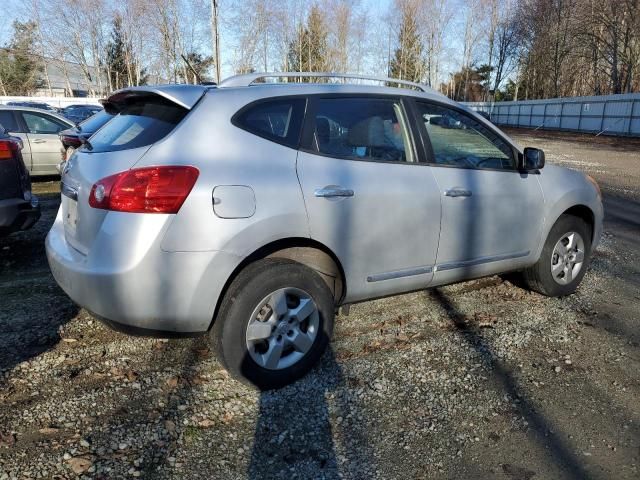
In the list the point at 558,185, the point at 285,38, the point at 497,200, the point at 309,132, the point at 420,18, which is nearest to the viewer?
the point at 309,132

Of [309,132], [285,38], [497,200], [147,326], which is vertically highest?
[285,38]

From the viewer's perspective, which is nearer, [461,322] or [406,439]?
[406,439]

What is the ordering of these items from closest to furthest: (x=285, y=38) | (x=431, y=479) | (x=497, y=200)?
(x=431, y=479) → (x=497, y=200) → (x=285, y=38)

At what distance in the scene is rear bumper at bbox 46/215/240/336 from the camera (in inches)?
108

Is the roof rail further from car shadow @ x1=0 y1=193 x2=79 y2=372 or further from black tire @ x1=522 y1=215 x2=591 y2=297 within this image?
car shadow @ x1=0 y1=193 x2=79 y2=372

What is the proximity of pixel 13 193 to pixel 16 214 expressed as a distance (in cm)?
21

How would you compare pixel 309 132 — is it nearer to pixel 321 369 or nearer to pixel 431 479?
pixel 321 369

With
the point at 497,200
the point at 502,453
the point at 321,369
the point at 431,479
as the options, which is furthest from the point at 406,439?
the point at 497,200

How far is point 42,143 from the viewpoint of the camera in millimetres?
11008

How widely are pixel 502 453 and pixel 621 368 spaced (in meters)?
1.39

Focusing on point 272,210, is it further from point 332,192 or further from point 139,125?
point 139,125

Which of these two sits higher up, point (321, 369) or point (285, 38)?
point (285, 38)

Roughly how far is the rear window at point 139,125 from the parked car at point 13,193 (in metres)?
2.04

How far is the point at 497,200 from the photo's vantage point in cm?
404
